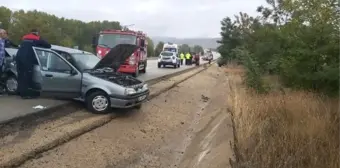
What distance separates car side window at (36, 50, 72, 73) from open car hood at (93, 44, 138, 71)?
1.01 meters

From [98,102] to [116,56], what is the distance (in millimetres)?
1778

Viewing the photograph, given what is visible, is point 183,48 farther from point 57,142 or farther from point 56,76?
point 57,142

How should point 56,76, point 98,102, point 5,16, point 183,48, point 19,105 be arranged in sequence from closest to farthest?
point 19,105 → point 98,102 → point 56,76 → point 5,16 → point 183,48

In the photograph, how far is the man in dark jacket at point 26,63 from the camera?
11.9 m

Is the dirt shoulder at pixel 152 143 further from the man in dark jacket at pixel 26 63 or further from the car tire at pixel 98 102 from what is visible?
the man in dark jacket at pixel 26 63

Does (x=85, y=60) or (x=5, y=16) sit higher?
(x=5, y=16)

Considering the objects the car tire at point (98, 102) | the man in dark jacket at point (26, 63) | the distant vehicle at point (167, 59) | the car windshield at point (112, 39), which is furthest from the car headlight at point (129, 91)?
the distant vehicle at point (167, 59)

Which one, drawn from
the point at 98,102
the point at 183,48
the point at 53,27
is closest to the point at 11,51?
the point at 98,102

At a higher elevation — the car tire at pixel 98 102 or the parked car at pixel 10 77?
the parked car at pixel 10 77

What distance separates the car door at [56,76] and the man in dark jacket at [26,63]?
0.17 metres

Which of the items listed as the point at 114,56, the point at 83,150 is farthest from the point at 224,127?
the point at 83,150

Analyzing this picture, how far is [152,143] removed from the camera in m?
11.1

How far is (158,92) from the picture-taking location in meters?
18.9

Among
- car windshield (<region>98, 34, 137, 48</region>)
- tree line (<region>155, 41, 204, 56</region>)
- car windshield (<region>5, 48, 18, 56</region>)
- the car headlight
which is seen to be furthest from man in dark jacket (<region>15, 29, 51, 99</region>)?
tree line (<region>155, 41, 204, 56</region>)
